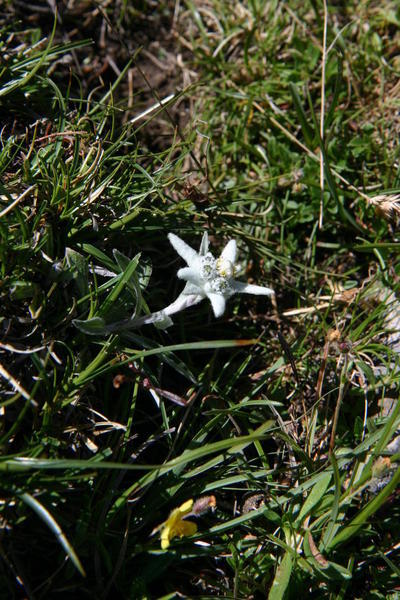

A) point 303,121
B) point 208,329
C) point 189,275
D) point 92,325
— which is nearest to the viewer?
point 92,325

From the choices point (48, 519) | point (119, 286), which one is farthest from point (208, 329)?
point (48, 519)

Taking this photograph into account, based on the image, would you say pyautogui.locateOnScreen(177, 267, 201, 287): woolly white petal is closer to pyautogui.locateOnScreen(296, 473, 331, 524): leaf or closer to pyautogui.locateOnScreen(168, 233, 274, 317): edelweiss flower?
pyautogui.locateOnScreen(168, 233, 274, 317): edelweiss flower

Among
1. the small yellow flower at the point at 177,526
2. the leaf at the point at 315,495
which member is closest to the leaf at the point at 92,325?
the small yellow flower at the point at 177,526

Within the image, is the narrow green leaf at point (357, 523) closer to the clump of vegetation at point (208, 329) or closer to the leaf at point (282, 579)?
the clump of vegetation at point (208, 329)

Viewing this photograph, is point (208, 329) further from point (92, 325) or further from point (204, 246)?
point (92, 325)

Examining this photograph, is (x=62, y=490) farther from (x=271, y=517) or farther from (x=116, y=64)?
(x=116, y=64)

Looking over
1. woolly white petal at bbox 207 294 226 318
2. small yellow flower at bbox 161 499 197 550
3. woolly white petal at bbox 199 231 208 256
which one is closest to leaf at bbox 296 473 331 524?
small yellow flower at bbox 161 499 197 550

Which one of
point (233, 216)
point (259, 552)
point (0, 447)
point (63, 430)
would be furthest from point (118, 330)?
point (259, 552)
